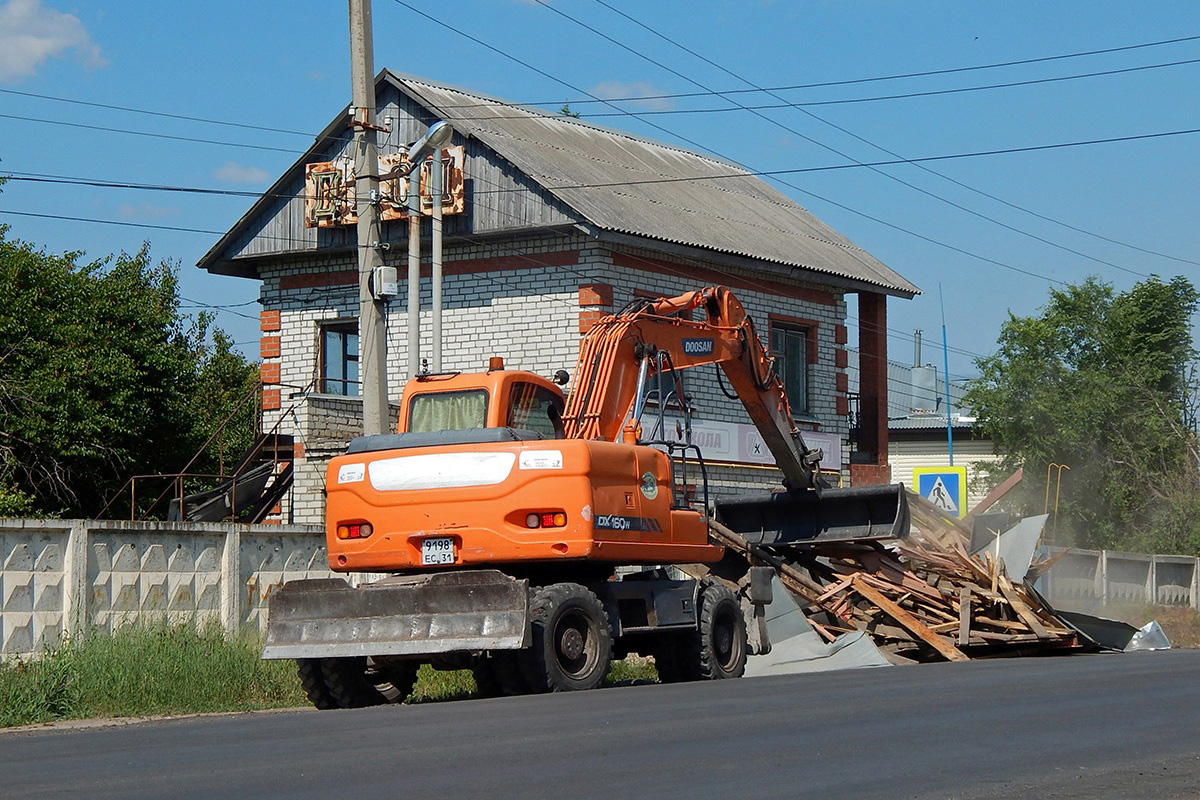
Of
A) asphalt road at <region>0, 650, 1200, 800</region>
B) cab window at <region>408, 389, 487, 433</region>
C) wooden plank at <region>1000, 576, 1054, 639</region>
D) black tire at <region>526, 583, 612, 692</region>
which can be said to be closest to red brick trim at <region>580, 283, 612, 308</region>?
wooden plank at <region>1000, 576, 1054, 639</region>

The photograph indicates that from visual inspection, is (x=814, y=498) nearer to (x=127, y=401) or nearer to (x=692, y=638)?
(x=692, y=638)

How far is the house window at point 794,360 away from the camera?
33.4 meters

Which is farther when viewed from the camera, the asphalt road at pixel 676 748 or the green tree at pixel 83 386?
the green tree at pixel 83 386

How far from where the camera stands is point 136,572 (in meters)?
16.8

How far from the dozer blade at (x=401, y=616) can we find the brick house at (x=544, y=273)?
12.9 m

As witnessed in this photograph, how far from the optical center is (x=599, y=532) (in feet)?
46.2

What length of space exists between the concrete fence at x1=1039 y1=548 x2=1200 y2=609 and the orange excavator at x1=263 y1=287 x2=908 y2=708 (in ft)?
48.5

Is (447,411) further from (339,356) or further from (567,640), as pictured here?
(339,356)

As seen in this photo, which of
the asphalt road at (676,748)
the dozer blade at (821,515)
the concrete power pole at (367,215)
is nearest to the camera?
the asphalt road at (676,748)

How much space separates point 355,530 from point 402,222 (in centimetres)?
1650

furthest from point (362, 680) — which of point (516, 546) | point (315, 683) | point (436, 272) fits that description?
point (436, 272)

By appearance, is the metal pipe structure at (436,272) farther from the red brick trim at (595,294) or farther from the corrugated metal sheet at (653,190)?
the red brick trim at (595,294)

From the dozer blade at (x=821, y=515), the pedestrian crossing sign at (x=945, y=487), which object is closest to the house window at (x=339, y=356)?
the pedestrian crossing sign at (x=945, y=487)

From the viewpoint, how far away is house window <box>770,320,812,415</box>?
3344 cm
